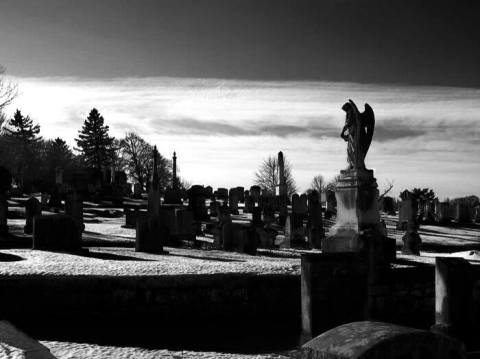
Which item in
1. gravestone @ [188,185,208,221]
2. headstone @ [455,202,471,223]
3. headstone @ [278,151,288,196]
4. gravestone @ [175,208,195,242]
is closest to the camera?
gravestone @ [175,208,195,242]

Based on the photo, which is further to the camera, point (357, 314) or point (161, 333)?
point (161, 333)

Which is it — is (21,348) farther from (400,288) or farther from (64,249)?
(64,249)

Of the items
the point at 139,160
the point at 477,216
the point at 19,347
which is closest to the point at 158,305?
Result: the point at 19,347

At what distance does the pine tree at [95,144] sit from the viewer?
71125mm

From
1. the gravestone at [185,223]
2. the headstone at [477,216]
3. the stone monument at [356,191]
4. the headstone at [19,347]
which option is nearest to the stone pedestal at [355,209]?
the stone monument at [356,191]

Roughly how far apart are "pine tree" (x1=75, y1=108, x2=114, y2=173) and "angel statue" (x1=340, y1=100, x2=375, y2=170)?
59786 millimetres

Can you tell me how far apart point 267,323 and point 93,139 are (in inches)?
2645

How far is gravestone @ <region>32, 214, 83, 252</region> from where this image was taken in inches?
477

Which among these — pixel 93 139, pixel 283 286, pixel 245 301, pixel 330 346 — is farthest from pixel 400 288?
pixel 93 139

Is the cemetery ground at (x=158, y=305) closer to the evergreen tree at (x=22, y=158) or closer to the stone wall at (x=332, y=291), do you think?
the stone wall at (x=332, y=291)

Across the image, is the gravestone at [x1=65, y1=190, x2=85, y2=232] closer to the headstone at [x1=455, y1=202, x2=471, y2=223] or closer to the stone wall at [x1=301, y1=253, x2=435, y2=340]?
the stone wall at [x1=301, y1=253, x2=435, y2=340]

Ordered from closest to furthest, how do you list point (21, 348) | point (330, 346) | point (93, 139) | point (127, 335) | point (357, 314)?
point (330, 346)
point (21, 348)
point (357, 314)
point (127, 335)
point (93, 139)

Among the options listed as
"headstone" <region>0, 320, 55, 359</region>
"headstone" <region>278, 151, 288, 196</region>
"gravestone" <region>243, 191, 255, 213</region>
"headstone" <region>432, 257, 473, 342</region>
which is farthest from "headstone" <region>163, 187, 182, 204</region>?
"headstone" <region>0, 320, 55, 359</region>

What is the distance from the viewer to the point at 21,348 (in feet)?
11.5
